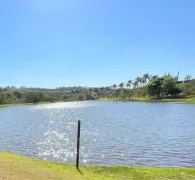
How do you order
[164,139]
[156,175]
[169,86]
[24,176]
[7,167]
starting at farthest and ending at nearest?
[169,86], [164,139], [156,175], [7,167], [24,176]

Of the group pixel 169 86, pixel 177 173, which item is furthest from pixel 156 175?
pixel 169 86

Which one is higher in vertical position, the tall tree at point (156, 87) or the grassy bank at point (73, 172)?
the tall tree at point (156, 87)

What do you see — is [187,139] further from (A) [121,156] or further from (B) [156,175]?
(B) [156,175]

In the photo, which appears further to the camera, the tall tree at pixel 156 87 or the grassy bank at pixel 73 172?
the tall tree at pixel 156 87

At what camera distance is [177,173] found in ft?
60.5

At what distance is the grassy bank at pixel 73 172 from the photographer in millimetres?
13766

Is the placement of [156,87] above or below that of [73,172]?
above

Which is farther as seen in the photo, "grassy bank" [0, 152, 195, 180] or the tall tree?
the tall tree

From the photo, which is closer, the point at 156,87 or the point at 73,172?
the point at 73,172

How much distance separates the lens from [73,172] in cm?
1823

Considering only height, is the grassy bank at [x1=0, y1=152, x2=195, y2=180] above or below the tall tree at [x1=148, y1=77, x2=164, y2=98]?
below

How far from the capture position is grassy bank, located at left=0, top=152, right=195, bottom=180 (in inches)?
542

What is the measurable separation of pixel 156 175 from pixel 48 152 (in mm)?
15651

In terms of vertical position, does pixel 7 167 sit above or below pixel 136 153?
above
